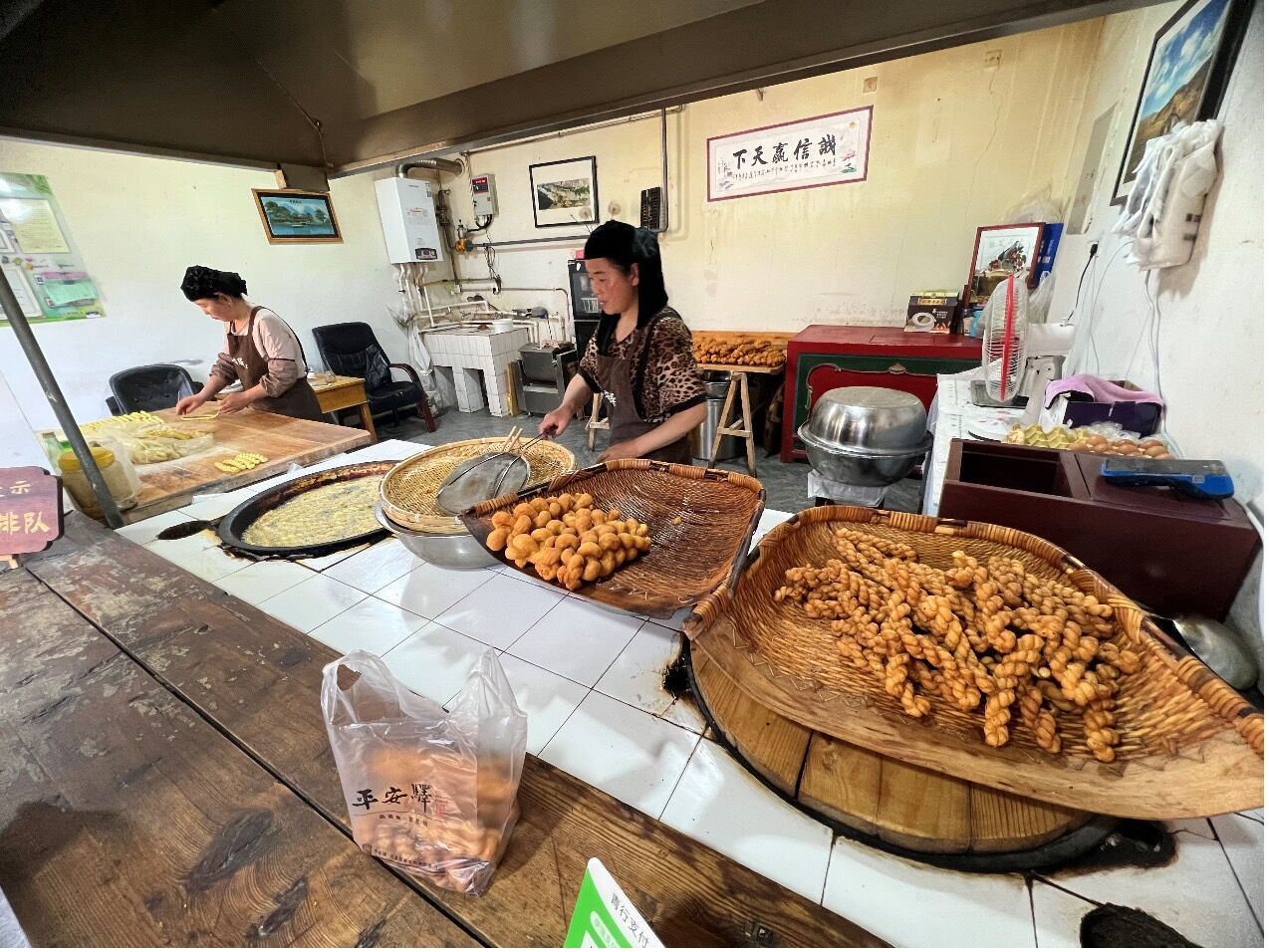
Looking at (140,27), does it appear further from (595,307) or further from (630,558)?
(595,307)

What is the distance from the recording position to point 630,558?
41.5 inches

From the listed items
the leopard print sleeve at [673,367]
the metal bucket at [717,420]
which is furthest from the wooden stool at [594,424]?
the leopard print sleeve at [673,367]

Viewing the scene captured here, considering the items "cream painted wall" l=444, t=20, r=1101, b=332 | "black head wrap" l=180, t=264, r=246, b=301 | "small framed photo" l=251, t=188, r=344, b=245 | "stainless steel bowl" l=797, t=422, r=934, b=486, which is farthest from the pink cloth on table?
"small framed photo" l=251, t=188, r=344, b=245

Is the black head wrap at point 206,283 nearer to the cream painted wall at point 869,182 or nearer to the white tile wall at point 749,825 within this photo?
the white tile wall at point 749,825

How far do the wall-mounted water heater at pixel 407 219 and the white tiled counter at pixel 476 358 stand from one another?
3.16 ft

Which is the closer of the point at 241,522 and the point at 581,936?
the point at 581,936

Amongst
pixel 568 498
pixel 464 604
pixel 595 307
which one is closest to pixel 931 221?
pixel 595 307

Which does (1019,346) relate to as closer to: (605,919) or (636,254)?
(636,254)

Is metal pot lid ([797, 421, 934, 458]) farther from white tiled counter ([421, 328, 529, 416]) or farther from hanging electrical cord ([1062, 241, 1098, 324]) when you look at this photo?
white tiled counter ([421, 328, 529, 416])

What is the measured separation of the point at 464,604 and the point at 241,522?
1.07 m

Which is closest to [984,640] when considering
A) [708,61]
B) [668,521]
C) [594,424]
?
[668,521]

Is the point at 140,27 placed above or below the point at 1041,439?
above

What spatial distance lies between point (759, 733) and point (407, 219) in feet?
21.8

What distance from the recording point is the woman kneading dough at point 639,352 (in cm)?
178
